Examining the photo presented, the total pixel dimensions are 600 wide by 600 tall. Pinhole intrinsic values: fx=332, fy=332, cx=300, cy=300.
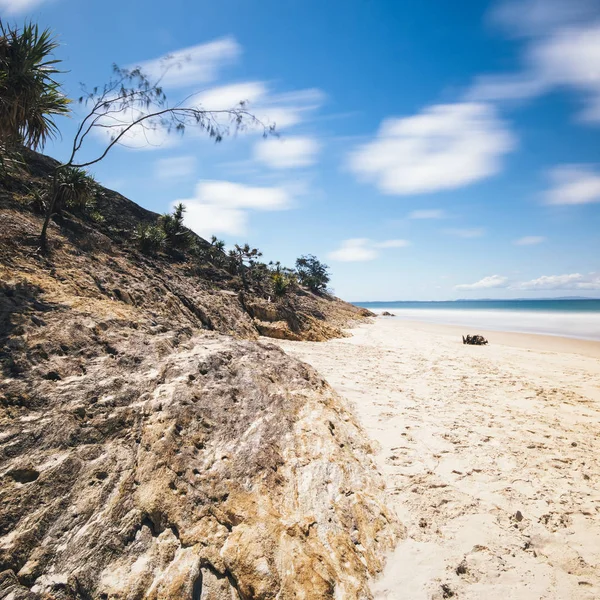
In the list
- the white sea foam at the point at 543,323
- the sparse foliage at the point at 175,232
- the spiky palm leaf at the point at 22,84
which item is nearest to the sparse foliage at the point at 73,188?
the spiky palm leaf at the point at 22,84

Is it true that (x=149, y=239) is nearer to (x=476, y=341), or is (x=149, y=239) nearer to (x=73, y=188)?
(x=73, y=188)

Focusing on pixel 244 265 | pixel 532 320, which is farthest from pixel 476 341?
pixel 532 320

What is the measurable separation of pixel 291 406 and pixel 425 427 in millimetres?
2801

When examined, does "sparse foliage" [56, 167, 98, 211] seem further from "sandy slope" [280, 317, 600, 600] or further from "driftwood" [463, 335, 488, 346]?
"driftwood" [463, 335, 488, 346]

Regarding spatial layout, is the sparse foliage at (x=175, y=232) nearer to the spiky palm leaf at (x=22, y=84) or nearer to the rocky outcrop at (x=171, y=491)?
the spiky palm leaf at (x=22, y=84)

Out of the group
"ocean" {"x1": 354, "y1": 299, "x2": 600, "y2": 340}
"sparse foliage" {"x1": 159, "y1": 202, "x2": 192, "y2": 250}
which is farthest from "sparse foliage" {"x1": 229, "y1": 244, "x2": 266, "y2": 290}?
"ocean" {"x1": 354, "y1": 299, "x2": 600, "y2": 340}

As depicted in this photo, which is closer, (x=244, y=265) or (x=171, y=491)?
(x=171, y=491)

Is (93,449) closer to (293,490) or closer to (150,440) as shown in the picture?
(150,440)

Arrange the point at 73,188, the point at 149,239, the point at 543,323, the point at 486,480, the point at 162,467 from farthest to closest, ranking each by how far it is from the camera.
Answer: the point at 543,323 < the point at 149,239 < the point at 73,188 < the point at 486,480 < the point at 162,467

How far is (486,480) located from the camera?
4.57m

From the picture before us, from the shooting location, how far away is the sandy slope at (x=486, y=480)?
3145 millimetres

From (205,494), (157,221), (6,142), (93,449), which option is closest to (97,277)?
(6,142)

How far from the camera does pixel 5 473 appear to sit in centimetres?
258

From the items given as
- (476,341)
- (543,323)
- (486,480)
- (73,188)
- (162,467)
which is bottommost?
(543,323)
